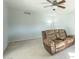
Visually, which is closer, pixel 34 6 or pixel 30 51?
pixel 34 6

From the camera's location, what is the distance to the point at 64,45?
1976 millimetres

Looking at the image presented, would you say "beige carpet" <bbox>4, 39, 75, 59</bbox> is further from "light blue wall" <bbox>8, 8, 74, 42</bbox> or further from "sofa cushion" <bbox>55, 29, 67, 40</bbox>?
"sofa cushion" <bbox>55, 29, 67, 40</bbox>

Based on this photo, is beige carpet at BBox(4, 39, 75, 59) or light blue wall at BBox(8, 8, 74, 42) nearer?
light blue wall at BBox(8, 8, 74, 42)

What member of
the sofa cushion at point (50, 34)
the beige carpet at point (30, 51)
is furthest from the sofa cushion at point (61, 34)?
the beige carpet at point (30, 51)

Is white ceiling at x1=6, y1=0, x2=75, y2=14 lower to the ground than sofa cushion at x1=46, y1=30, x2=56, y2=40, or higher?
higher

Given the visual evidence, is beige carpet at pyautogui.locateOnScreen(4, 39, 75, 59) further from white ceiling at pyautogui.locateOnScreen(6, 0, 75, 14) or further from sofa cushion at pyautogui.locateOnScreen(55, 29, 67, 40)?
white ceiling at pyautogui.locateOnScreen(6, 0, 75, 14)

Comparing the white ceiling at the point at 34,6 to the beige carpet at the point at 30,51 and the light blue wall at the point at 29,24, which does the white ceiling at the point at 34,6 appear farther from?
the beige carpet at the point at 30,51

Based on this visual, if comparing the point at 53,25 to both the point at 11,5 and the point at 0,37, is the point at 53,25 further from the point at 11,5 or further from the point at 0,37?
the point at 0,37

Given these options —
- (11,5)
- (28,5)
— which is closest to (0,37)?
(11,5)

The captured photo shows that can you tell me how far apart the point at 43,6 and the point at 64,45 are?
818mm

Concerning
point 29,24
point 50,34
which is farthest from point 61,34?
point 29,24

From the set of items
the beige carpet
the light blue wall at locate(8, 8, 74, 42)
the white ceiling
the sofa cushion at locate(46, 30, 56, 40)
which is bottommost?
the beige carpet

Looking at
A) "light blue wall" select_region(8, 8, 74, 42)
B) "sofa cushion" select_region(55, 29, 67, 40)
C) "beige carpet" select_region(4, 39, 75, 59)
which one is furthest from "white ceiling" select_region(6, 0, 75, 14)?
"beige carpet" select_region(4, 39, 75, 59)

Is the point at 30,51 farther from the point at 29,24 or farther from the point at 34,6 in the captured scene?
the point at 34,6
